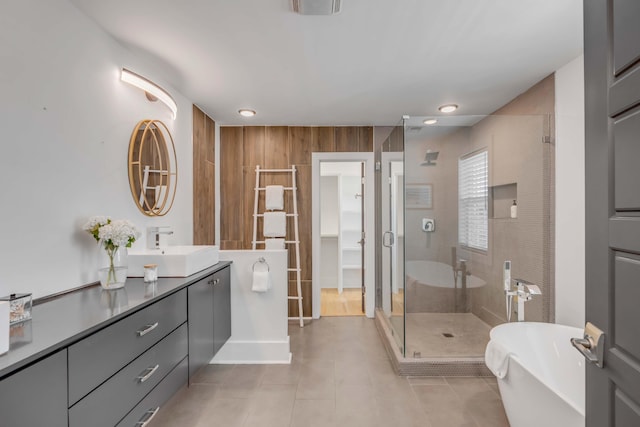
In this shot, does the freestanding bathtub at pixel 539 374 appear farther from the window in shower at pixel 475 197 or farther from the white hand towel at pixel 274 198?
the white hand towel at pixel 274 198

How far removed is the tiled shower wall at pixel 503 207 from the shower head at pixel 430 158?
36 mm

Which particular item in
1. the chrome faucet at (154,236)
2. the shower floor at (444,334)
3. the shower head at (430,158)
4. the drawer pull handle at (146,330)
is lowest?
the shower floor at (444,334)

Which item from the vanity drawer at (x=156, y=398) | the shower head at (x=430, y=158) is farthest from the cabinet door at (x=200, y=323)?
the shower head at (x=430, y=158)

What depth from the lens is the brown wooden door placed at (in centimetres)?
70

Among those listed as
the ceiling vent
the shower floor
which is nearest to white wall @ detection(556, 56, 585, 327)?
the shower floor

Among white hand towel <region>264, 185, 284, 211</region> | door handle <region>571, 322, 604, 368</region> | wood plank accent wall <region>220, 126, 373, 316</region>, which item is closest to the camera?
door handle <region>571, 322, 604, 368</region>

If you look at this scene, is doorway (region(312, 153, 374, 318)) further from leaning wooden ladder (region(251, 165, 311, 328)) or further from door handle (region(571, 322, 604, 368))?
door handle (region(571, 322, 604, 368))

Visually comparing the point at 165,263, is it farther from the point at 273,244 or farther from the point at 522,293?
the point at 522,293

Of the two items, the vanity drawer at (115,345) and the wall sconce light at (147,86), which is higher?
the wall sconce light at (147,86)

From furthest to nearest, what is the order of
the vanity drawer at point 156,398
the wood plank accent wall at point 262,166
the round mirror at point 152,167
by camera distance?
the wood plank accent wall at point 262,166
the round mirror at point 152,167
the vanity drawer at point 156,398

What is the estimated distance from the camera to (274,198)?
154 inches

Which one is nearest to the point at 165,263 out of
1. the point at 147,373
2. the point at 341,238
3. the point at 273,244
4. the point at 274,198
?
the point at 147,373

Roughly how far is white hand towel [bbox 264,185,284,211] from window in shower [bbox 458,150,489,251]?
1.96 metres

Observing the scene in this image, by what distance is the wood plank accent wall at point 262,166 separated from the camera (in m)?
4.05
